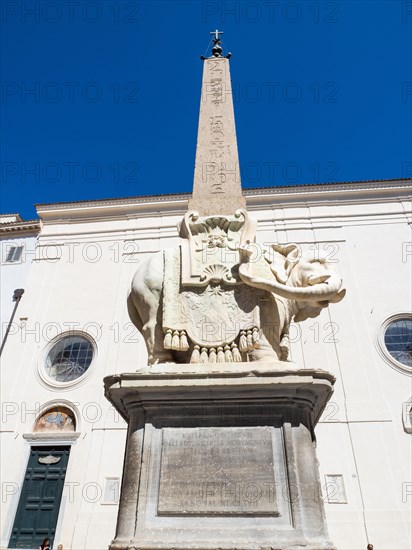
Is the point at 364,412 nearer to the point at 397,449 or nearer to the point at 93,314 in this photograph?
the point at 397,449

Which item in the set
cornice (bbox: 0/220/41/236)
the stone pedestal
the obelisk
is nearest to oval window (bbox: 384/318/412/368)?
the obelisk

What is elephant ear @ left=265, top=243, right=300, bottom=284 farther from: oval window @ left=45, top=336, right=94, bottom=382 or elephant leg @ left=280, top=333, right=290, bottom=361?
oval window @ left=45, top=336, right=94, bottom=382

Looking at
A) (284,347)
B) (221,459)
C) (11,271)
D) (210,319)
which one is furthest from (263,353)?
(11,271)

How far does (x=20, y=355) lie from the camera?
1495cm

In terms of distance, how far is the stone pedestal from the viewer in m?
2.86

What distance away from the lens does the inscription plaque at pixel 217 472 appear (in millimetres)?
2979

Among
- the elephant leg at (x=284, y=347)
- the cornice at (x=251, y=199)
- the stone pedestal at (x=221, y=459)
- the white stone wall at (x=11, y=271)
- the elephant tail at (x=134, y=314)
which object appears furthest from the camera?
the cornice at (x=251, y=199)

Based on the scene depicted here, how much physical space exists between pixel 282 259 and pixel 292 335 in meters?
10.1

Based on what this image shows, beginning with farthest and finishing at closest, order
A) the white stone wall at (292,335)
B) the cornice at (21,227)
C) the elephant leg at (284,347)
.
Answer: the cornice at (21,227) < the white stone wall at (292,335) < the elephant leg at (284,347)

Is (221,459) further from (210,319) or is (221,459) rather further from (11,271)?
(11,271)

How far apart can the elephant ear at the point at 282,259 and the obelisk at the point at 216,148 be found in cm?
90

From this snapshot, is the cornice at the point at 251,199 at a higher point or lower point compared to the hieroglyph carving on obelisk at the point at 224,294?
higher

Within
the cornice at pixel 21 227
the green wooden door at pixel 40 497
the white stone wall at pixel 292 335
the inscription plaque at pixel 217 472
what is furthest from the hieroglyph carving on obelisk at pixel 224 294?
the cornice at pixel 21 227

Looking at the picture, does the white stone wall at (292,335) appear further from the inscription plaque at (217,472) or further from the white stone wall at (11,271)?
the inscription plaque at (217,472)
